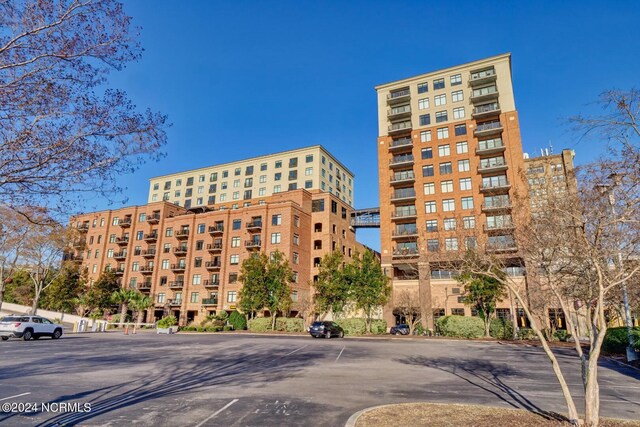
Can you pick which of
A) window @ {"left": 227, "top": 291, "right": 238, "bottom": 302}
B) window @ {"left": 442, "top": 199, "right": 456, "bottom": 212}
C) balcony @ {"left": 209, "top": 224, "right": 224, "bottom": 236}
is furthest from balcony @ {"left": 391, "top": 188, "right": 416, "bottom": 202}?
balcony @ {"left": 209, "top": 224, "right": 224, "bottom": 236}

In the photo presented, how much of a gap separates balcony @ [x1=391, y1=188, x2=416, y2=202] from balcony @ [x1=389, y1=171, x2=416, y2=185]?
47.9 inches

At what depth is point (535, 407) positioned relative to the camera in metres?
8.11

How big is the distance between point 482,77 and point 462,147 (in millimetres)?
10870

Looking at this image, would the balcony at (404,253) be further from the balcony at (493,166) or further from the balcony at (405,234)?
the balcony at (493,166)

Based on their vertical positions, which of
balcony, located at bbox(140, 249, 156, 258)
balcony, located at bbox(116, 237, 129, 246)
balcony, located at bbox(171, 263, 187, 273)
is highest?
balcony, located at bbox(116, 237, 129, 246)

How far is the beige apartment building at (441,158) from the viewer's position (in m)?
47.1

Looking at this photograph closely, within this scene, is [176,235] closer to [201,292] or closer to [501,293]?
[201,292]

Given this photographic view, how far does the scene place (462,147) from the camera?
51312 mm

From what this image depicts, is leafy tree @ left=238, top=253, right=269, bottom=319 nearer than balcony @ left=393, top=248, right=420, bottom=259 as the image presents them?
Yes

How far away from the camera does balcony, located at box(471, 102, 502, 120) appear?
5016 cm

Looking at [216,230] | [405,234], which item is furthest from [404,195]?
[216,230]

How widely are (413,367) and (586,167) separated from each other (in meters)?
9.70

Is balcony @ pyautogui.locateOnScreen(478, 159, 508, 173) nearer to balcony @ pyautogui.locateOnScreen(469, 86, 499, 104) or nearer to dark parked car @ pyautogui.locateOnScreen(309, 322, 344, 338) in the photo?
balcony @ pyautogui.locateOnScreen(469, 86, 499, 104)

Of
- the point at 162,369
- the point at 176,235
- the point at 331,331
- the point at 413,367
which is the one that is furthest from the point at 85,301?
the point at 413,367
